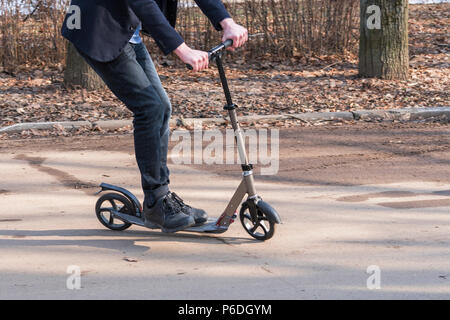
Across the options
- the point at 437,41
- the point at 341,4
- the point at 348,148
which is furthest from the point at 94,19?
the point at 437,41

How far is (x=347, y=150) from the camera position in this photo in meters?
7.47

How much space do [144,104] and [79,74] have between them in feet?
20.8

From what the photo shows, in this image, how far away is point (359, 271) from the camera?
4.04 meters

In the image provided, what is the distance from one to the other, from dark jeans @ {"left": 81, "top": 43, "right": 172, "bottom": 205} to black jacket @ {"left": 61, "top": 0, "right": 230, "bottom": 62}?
0.09m

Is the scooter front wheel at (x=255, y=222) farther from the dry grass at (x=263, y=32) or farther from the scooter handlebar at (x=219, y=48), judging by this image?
the dry grass at (x=263, y=32)

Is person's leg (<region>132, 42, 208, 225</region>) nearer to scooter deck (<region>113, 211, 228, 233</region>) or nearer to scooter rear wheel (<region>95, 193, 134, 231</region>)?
scooter deck (<region>113, 211, 228, 233</region>)

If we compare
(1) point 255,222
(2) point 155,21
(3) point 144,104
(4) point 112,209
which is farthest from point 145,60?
(1) point 255,222

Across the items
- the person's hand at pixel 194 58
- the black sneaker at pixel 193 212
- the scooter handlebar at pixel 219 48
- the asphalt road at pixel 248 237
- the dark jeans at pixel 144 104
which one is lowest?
the asphalt road at pixel 248 237

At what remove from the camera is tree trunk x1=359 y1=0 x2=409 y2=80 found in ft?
34.8

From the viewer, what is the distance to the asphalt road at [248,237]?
3.86 m

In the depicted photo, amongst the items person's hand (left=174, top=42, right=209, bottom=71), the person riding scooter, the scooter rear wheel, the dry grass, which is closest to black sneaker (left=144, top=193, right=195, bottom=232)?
the person riding scooter

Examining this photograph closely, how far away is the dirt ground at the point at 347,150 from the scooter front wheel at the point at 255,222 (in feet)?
5.40

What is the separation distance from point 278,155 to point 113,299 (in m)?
3.85

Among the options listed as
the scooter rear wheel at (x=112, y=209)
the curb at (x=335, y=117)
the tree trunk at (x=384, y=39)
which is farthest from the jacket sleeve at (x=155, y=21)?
the tree trunk at (x=384, y=39)
